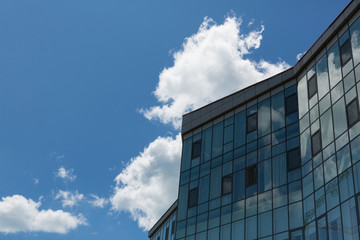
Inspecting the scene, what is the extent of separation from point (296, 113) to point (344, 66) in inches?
215

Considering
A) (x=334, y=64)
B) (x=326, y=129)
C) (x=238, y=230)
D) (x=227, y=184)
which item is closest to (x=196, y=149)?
(x=227, y=184)

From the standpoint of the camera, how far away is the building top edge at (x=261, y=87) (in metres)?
30.3

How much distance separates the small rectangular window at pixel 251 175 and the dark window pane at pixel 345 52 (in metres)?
9.83

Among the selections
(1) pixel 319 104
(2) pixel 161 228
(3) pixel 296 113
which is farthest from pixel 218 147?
(2) pixel 161 228

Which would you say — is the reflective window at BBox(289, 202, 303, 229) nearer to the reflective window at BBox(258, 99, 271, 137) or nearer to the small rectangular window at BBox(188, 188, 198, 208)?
the reflective window at BBox(258, 99, 271, 137)

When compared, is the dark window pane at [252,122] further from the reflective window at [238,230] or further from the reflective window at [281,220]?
the reflective window at [281,220]

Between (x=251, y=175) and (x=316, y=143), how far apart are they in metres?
6.23

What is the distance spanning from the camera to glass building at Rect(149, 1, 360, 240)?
88.9ft

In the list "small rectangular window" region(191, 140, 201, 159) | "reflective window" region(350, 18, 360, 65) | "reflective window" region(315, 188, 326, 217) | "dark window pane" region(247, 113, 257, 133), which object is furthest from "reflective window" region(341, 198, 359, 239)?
"small rectangular window" region(191, 140, 201, 159)

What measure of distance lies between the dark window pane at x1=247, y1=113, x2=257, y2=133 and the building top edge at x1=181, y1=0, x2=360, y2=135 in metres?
1.56

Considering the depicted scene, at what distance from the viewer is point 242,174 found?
35.1 meters

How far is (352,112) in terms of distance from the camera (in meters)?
27.0

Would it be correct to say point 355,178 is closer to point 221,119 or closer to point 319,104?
point 319,104

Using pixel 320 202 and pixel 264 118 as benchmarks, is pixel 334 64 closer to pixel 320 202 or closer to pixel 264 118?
pixel 264 118
